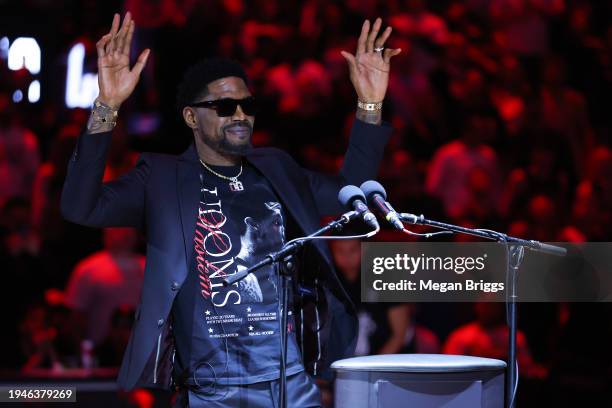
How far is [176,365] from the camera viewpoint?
3.71 metres

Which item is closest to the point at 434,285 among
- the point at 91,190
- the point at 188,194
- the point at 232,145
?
the point at 232,145

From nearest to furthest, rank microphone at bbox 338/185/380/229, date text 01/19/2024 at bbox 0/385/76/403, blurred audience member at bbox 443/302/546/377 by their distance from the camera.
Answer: microphone at bbox 338/185/380/229, date text 01/19/2024 at bbox 0/385/76/403, blurred audience member at bbox 443/302/546/377

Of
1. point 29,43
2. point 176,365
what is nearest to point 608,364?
point 176,365

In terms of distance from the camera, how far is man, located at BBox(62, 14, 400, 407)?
361 cm

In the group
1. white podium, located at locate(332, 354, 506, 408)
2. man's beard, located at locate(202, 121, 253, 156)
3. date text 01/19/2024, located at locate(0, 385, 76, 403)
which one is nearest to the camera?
white podium, located at locate(332, 354, 506, 408)

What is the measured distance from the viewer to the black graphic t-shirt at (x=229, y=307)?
Answer: 3639mm

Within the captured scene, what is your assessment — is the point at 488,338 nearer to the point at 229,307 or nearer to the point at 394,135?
the point at 394,135

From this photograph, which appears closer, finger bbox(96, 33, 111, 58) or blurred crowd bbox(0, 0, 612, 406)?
finger bbox(96, 33, 111, 58)

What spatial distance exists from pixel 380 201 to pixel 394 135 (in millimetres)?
4252

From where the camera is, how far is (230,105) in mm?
3912

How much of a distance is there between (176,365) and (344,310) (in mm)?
633

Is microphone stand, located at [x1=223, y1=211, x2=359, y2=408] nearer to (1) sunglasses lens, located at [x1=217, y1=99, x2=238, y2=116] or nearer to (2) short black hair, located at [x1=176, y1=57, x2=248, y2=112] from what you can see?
(1) sunglasses lens, located at [x1=217, y1=99, x2=238, y2=116]

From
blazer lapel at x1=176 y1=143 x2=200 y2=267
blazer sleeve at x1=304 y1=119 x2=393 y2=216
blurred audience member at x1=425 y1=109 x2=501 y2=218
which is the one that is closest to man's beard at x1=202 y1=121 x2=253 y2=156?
blazer lapel at x1=176 y1=143 x2=200 y2=267

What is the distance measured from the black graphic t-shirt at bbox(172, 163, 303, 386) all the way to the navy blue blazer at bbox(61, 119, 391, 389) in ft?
0.20
